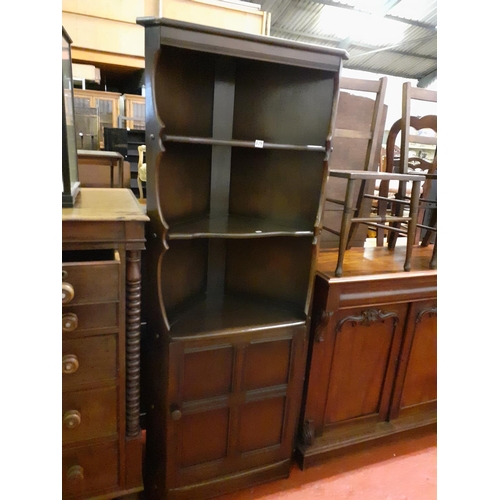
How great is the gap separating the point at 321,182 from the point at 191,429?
1.03 metres

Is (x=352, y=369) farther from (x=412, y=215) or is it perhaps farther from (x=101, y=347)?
(x=101, y=347)

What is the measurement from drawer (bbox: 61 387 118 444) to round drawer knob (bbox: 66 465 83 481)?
0.31 feet

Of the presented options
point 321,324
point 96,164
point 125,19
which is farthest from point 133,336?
point 125,19

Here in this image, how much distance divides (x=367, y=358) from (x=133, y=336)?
A: 3.44ft

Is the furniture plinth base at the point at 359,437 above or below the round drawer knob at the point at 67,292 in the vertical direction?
below

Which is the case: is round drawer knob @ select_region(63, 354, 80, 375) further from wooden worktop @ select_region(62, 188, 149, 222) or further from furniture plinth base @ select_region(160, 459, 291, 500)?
furniture plinth base @ select_region(160, 459, 291, 500)

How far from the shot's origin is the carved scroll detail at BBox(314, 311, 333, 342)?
1.56m

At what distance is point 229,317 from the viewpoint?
4.94 feet

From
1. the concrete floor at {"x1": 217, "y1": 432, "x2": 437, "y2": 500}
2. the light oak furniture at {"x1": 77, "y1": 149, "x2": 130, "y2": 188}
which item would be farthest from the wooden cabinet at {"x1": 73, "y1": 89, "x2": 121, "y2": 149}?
the concrete floor at {"x1": 217, "y1": 432, "x2": 437, "y2": 500}

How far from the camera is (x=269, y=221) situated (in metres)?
1.60

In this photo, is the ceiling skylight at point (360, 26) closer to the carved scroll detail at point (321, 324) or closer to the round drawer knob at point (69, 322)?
the carved scroll detail at point (321, 324)

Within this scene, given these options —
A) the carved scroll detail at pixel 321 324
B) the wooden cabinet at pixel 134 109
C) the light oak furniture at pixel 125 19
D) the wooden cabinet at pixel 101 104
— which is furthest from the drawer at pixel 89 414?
the wooden cabinet at pixel 134 109

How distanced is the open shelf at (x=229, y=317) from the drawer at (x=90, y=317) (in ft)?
0.75

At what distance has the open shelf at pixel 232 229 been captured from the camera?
4.25 ft
